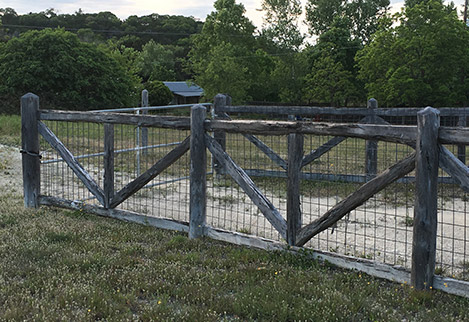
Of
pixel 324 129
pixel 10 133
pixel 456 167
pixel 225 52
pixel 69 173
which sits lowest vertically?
pixel 69 173

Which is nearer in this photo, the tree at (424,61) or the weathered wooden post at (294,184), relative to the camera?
the weathered wooden post at (294,184)

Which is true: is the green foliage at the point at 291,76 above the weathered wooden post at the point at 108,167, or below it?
above

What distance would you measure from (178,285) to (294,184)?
1.71m

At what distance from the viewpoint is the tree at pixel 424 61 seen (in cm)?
4262

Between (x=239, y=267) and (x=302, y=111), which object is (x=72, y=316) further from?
(x=302, y=111)

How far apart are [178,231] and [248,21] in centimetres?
5510

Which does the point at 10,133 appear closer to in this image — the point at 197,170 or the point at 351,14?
the point at 197,170

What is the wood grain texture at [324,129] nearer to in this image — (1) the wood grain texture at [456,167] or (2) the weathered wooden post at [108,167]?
(1) the wood grain texture at [456,167]

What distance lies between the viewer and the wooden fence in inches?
206

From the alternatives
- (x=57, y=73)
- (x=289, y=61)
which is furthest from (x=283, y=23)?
(x=57, y=73)

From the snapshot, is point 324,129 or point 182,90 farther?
point 182,90

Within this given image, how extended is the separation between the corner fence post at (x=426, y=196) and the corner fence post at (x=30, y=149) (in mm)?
5954

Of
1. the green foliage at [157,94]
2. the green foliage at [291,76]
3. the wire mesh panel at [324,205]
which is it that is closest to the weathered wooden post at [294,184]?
the wire mesh panel at [324,205]

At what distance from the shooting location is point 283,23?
64.2 meters
